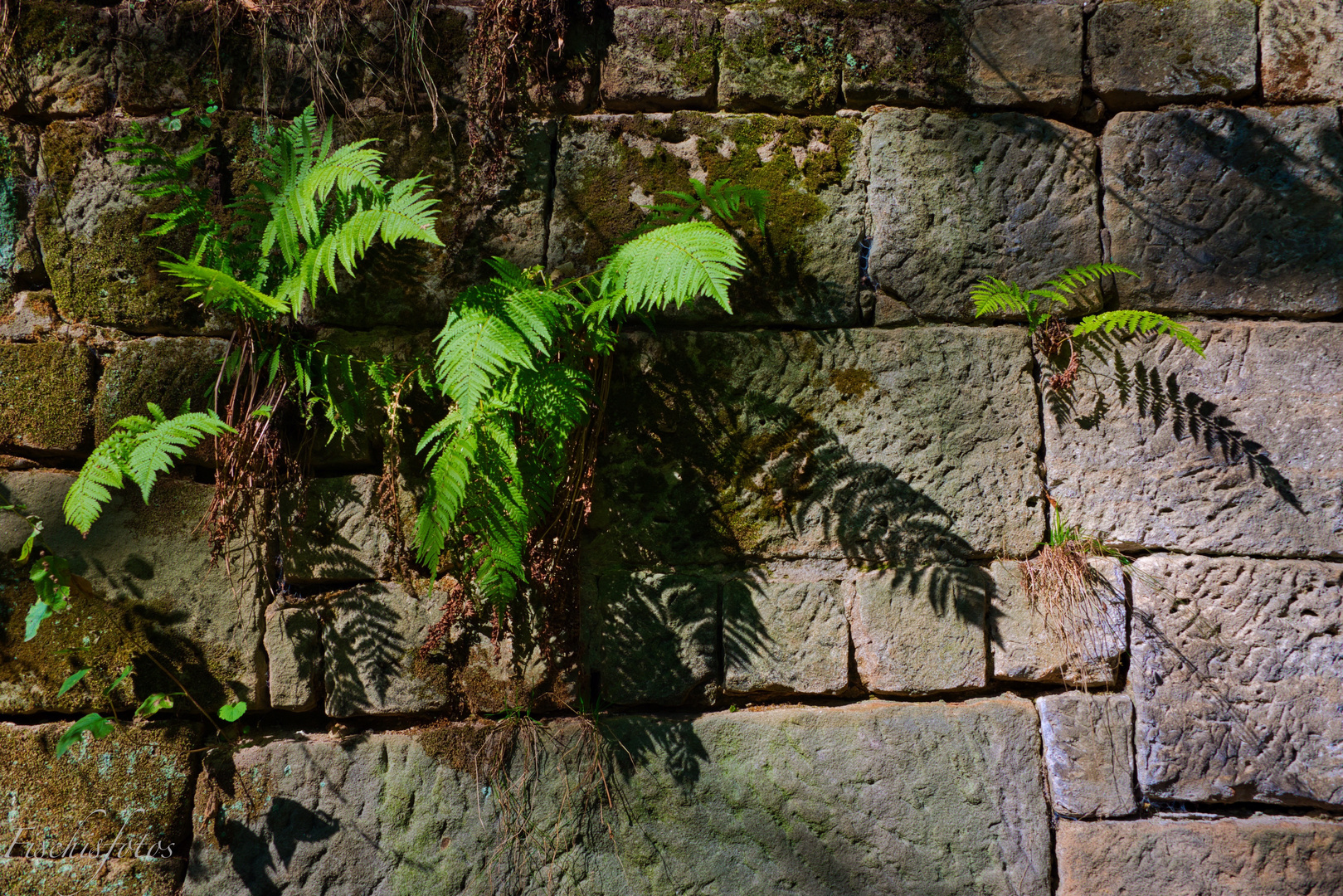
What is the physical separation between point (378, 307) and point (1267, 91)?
9.57ft

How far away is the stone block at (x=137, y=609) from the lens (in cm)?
238

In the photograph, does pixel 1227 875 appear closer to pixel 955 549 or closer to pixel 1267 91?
pixel 955 549

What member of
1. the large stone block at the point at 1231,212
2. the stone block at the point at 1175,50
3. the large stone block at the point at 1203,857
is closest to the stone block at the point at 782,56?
the stone block at the point at 1175,50

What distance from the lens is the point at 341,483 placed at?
247 cm

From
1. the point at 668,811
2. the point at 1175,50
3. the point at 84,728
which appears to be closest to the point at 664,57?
the point at 1175,50

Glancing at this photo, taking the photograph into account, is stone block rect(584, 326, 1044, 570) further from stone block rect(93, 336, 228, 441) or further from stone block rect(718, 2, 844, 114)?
stone block rect(93, 336, 228, 441)

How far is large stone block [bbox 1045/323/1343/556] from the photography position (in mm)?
2348

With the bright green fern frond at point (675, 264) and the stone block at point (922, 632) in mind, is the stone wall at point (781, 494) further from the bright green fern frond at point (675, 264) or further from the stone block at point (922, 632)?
the bright green fern frond at point (675, 264)

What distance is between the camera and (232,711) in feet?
7.67

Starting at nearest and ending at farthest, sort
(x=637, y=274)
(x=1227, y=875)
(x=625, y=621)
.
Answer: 1. (x=637, y=274)
2. (x=1227, y=875)
3. (x=625, y=621)

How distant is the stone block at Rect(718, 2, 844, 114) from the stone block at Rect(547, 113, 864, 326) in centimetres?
9

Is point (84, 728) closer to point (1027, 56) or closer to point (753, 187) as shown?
point (753, 187)


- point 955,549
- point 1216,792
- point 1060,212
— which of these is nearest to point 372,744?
point 955,549

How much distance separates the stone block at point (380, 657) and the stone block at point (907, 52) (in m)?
2.19
